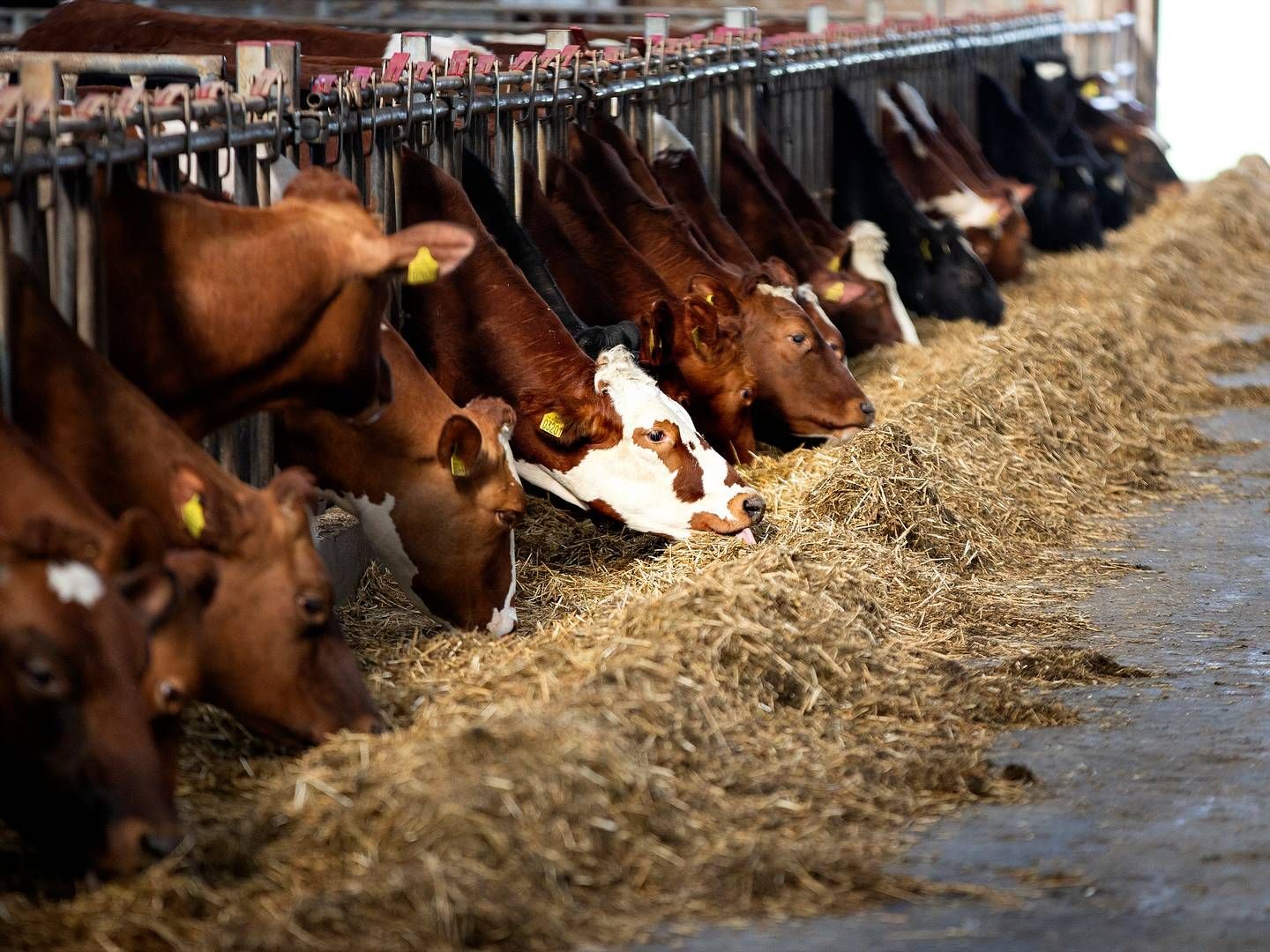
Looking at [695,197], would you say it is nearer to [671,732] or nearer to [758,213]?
[758,213]

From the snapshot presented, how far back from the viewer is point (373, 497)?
204 inches

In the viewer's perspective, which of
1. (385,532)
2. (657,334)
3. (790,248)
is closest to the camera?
(385,532)

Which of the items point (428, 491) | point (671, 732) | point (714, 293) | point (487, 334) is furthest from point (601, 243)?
point (671, 732)

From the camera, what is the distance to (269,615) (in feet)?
12.6

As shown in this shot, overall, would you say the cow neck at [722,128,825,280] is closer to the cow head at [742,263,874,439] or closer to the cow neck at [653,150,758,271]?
the cow neck at [653,150,758,271]

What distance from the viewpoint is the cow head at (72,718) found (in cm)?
326

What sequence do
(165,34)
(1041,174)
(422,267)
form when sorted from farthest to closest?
(1041,174) < (165,34) < (422,267)

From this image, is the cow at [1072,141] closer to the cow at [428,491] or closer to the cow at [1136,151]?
the cow at [1136,151]

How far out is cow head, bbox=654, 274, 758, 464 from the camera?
6953 mm

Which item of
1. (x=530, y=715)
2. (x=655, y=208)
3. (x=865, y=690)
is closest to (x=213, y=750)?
(x=530, y=715)

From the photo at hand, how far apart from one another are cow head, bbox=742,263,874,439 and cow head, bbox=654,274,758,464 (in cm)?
34

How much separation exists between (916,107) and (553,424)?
723 centimetres

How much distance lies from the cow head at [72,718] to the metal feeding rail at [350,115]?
0.65 metres

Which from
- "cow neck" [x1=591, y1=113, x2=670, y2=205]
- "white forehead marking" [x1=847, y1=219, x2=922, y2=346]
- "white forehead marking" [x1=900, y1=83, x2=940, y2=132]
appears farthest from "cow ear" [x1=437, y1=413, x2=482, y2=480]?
"white forehead marking" [x1=900, y1=83, x2=940, y2=132]
